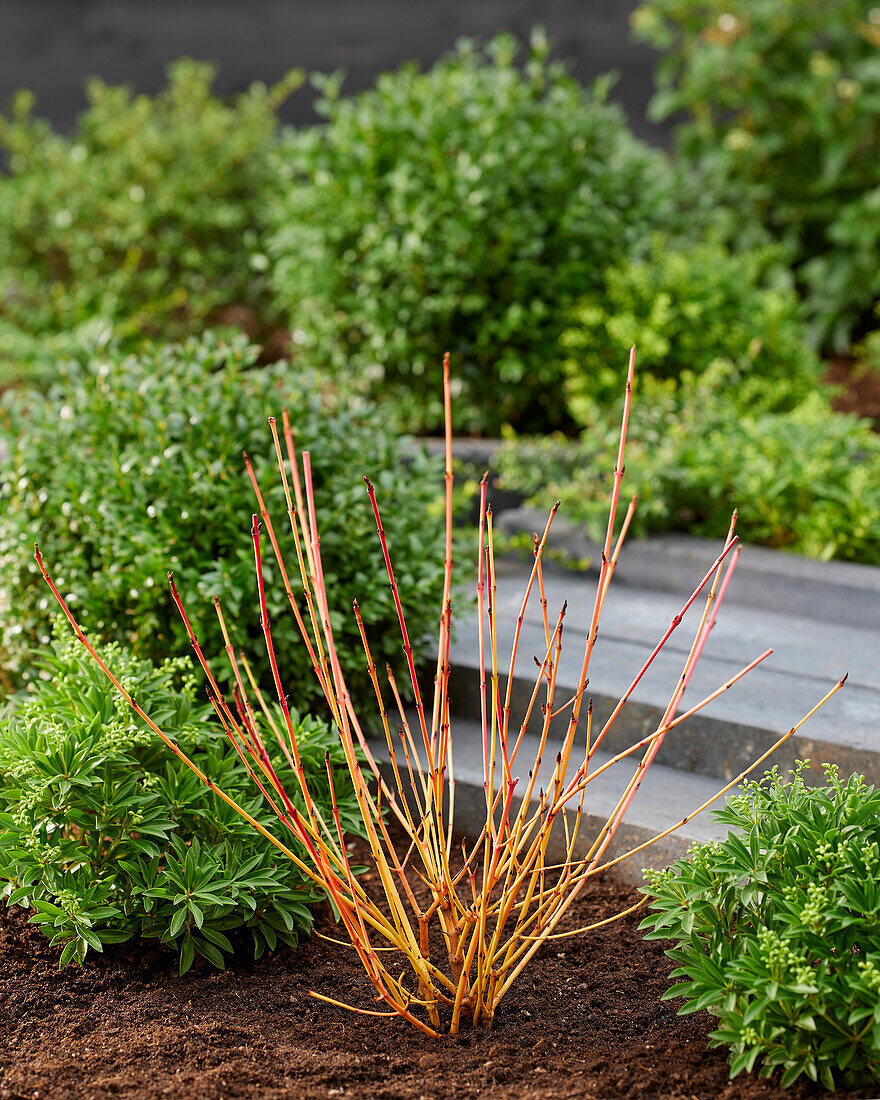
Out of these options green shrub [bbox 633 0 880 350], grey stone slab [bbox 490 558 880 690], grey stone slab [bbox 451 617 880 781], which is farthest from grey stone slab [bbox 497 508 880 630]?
green shrub [bbox 633 0 880 350]

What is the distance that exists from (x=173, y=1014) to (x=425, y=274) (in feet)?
12.0

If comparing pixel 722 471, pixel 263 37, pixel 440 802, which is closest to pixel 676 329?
pixel 722 471

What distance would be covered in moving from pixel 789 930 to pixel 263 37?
27.1 ft

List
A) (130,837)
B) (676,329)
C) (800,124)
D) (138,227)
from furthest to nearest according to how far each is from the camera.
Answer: (800,124)
(138,227)
(676,329)
(130,837)

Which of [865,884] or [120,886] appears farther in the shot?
[120,886]

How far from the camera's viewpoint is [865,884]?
69.0 inches

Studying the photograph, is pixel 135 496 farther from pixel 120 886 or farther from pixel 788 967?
pixel 788 967

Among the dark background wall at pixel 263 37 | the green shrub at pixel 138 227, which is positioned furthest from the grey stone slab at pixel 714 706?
the dark background wall at pixel 263 37

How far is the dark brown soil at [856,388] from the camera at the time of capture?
18.6ft

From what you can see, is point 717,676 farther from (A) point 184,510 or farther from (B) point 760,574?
(A) point 184,510

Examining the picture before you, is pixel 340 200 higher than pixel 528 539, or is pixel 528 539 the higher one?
pixel 340 200

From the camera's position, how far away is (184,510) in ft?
9.79

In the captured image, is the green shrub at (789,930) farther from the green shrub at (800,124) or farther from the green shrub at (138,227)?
the green shrub at (138,227)

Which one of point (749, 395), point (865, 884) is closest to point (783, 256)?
point (749, 395)
